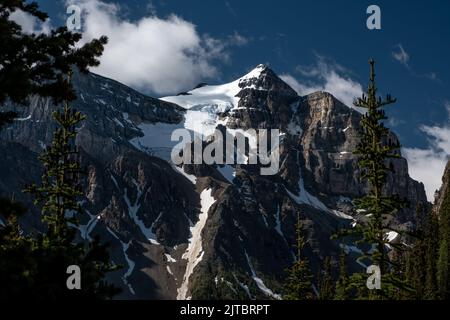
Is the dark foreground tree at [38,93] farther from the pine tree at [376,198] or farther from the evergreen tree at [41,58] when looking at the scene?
the pine tree at [376,198]

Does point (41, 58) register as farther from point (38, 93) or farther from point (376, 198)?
point (376, 198)

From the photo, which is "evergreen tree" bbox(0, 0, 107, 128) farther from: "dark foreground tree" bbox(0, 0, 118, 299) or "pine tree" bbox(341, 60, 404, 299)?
"pine tree" bbox(341, 60, 404, 299)

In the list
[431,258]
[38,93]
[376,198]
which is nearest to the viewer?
[38,93]

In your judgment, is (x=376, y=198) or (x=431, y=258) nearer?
(x=376, y=198)

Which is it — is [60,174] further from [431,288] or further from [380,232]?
[431,288]

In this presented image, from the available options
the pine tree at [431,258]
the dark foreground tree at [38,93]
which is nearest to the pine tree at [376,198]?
the dark foreground tree at [38,93]

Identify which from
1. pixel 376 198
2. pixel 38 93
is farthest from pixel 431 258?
pixel 38 93

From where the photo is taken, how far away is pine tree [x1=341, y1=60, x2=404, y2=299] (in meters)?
26.8

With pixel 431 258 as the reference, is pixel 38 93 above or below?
above

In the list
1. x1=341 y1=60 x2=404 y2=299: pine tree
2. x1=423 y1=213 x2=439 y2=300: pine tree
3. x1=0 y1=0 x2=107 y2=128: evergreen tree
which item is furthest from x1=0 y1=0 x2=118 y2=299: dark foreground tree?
x1=423 y1=213 x2=439 y2=300: pine tree

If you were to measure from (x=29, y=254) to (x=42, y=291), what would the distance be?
84 centimetres

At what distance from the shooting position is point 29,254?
44.2ft

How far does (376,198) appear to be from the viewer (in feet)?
90.4
